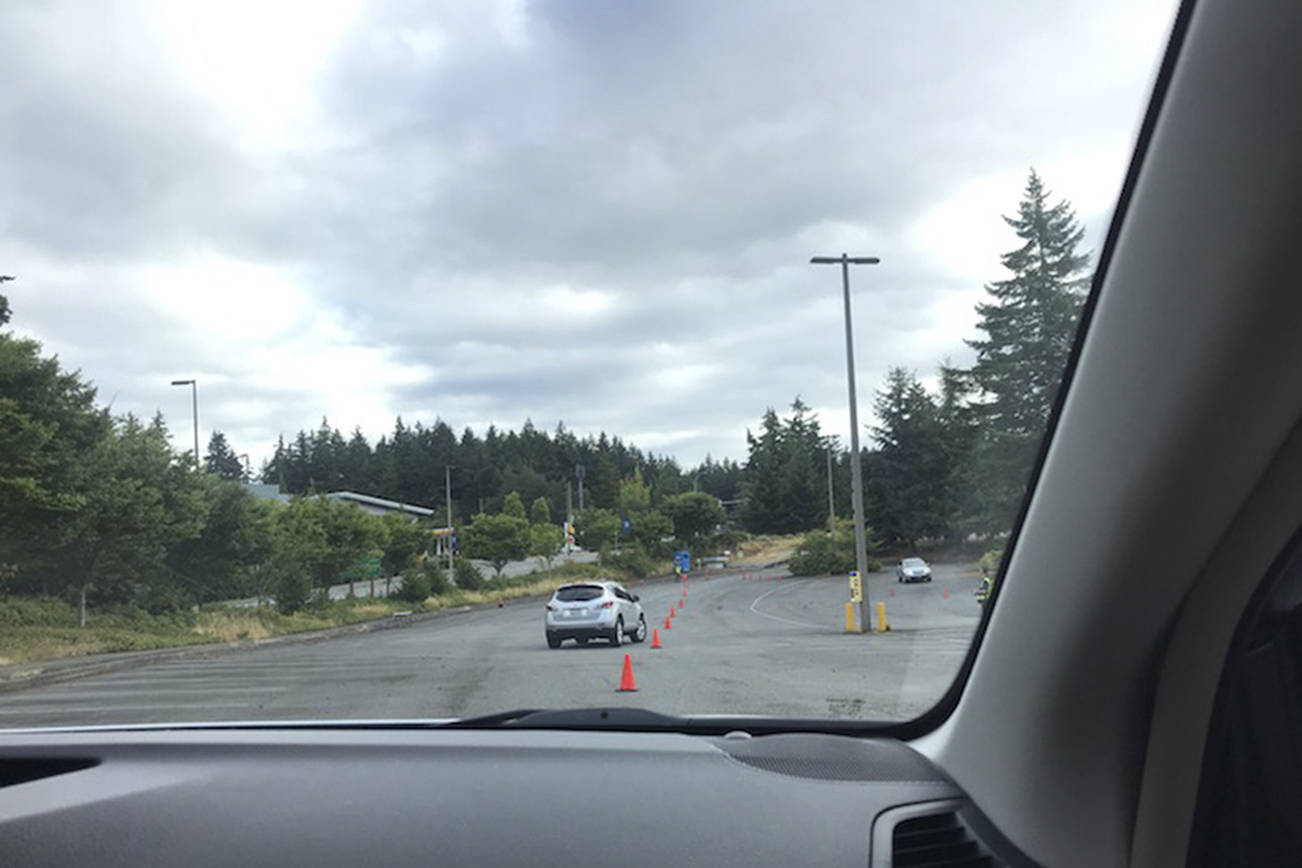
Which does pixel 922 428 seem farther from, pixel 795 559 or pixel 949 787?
Answer: pixel 795 559

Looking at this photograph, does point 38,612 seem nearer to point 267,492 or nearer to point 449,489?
point 449,489

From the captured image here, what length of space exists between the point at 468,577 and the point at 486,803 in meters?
23.4

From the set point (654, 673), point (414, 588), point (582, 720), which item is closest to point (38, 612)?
point (414, 588)

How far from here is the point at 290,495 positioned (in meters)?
38.7

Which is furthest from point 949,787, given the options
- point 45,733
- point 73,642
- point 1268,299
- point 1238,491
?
point 73,642

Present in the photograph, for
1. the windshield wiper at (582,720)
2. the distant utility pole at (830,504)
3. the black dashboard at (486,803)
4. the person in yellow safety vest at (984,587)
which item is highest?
the distant utility pole at (830,504)

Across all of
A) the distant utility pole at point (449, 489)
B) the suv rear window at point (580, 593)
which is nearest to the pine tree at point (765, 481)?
the suv rear window at point (580, 593)

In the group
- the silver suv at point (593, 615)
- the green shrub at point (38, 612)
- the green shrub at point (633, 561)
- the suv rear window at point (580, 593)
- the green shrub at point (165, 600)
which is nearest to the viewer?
the green shrub at point (633, 561)

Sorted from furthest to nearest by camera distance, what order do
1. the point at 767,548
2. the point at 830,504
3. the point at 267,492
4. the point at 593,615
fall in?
the point at 267,492 < the point at 593,615 < the point at 767,548 < the point at 830,504

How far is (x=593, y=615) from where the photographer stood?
37.9ft

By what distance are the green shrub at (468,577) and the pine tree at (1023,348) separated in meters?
22.2

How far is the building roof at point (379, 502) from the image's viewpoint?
38.3 meters

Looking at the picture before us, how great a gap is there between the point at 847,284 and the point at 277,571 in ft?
84.7

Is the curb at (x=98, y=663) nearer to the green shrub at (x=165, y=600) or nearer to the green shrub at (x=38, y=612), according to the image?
the green shrub at (x=38, y=612)
